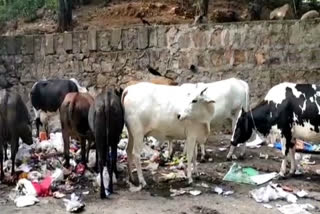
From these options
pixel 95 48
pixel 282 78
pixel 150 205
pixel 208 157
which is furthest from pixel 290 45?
pixel 150 205

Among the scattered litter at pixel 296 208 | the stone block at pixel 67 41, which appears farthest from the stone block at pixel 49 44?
the scattered litter at pixel 296 208

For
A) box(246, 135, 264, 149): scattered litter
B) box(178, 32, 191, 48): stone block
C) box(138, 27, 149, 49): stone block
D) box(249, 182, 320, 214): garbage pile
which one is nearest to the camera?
box(249, 182, 320, 214): garbage pile

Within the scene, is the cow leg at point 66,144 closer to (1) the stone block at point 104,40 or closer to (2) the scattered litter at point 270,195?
(2) the scattered litter at point 270,195

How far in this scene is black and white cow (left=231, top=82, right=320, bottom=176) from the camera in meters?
7.57

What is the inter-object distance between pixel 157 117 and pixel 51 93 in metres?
3.35

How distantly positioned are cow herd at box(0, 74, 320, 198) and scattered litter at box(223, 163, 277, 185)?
269 millimetres

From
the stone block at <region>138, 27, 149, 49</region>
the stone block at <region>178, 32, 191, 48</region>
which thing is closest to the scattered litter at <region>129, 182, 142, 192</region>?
the stone block at <region>178, 32, 191, 48</region>

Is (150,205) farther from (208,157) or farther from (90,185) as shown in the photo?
(208,157)

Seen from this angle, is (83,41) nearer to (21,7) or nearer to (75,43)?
(75,43)

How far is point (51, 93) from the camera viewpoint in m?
9.95

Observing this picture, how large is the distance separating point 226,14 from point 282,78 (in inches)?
95.6

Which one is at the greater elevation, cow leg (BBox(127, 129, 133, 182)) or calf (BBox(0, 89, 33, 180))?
calf (BBox(0, 89, 33, 180))

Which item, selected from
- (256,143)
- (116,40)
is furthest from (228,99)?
(116,40)

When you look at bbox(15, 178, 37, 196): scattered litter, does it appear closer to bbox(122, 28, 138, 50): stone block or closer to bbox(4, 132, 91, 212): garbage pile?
bbox(4, 132, 91, 212): garbage pile
